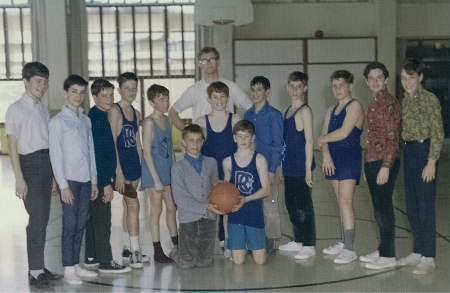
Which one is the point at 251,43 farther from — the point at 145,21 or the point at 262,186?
the point at 262,186

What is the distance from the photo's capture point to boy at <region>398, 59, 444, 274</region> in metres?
5.02

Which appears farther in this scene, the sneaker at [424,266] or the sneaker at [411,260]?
the sneaker at [411,260]

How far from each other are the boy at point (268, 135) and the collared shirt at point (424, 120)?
1.07 metres

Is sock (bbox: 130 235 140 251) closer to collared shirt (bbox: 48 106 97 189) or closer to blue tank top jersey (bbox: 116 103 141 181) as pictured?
blue tank top jersey (bbox: 116 103 141 181)

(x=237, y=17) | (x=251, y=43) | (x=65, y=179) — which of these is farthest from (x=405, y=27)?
(x=65, y=179)

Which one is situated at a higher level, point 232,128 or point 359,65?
point 359,65

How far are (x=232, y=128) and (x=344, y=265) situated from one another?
1.41 m

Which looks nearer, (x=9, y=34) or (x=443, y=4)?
(x=443, y=4)

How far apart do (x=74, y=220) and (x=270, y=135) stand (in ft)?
5.80

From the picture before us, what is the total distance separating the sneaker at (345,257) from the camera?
217 inches

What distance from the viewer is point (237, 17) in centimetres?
1455

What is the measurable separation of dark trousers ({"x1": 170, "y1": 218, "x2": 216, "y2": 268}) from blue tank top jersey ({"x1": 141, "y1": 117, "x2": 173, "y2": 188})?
0.44 metres

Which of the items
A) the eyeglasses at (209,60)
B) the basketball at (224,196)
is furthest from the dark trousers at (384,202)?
the eyeglasses at (209,60)

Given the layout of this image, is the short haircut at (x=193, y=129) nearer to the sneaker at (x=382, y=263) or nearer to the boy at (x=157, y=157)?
the boy at (x=157, y=157)
